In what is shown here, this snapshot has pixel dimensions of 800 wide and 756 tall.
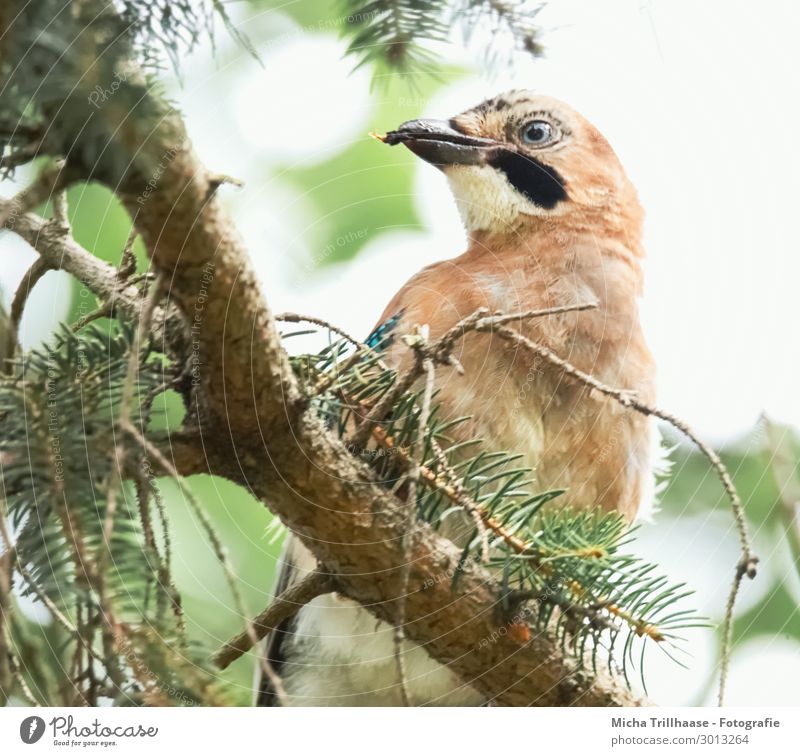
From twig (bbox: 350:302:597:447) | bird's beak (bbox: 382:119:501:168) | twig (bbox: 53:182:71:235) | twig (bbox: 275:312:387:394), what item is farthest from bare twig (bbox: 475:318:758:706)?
twig (bbox: 53:182:71:235)

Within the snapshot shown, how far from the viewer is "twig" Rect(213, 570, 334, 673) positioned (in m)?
0.87

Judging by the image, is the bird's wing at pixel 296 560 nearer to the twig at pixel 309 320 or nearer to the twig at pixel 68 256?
the twig at pixel 309 320

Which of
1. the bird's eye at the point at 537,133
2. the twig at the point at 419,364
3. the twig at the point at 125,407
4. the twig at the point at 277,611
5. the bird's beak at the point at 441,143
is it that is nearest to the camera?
the twig at the point at 125,407

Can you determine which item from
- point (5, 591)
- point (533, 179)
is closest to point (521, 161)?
point (533, 179)

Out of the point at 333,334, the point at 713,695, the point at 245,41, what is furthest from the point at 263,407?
the point at 713,695

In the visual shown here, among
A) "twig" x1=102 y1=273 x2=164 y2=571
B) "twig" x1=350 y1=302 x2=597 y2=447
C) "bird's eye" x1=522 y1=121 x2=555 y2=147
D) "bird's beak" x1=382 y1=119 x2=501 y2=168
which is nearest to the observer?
"twig" x1=102 y1=273 x2=164 y2=571

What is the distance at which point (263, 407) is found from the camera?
756 millimetres

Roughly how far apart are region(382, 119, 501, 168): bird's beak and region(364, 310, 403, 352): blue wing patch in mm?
182

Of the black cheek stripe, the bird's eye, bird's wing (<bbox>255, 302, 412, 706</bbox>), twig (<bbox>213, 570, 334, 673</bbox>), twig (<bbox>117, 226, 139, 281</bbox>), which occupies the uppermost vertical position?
the bird's eye

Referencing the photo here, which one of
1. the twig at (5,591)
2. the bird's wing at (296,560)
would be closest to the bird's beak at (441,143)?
the bird's wing at (296,560)

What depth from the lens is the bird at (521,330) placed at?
3.30 feet

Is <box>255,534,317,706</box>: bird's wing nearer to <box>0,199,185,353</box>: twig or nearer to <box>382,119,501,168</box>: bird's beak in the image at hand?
<box>0,199,185,353</box>: twig

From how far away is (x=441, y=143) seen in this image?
102cm

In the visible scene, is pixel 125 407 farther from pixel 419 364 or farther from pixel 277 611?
pixel 277 611
